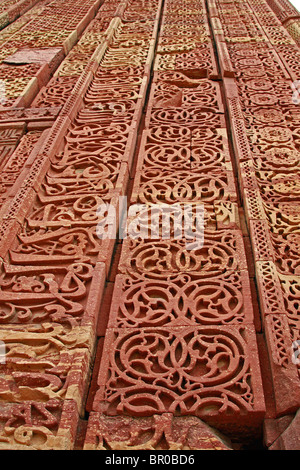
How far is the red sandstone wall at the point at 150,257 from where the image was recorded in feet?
8.20

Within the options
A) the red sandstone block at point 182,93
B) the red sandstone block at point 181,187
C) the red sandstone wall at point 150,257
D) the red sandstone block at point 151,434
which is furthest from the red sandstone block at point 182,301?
the red sandstone block at point 182,93

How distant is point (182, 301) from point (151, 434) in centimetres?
93

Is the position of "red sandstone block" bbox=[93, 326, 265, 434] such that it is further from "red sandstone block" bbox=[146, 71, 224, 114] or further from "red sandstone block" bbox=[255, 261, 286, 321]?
"red sandstone block" bbox=[146, 71, 224, 114]

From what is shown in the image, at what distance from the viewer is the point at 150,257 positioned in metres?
3.46

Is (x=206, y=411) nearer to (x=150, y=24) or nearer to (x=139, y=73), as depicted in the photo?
(x=139, y=73)

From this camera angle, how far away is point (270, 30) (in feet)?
25.1

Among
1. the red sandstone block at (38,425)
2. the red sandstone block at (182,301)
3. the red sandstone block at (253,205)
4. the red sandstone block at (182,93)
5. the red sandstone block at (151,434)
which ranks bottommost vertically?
the red sandstone block at (151,434)

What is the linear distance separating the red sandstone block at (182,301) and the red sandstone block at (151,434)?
0.62 m

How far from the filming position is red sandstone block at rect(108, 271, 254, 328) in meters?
2.97

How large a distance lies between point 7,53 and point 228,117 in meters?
3.78

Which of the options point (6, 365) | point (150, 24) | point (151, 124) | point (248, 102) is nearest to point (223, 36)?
point (150, 24)

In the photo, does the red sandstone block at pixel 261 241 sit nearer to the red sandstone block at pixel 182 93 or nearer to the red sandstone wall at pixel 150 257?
the red sandstone wall at pixel 150 257

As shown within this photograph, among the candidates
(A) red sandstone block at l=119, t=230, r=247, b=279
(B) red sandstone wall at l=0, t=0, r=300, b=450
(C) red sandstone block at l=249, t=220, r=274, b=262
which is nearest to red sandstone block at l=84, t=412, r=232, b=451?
(B) red sandstone wall at l=0, t=0, r=300, b=450

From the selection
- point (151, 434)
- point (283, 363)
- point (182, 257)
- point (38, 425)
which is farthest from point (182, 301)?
point (38, 425)
